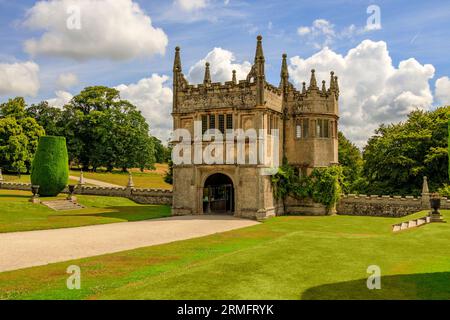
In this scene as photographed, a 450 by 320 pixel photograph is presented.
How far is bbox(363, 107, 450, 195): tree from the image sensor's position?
4088 cm

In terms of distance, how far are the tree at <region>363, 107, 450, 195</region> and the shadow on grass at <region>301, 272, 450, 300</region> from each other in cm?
3210

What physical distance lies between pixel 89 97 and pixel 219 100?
157ft

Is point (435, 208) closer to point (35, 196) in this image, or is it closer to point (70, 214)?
point (70, 214)

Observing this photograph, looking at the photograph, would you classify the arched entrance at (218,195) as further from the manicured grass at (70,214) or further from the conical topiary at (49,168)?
the conical topiary at (49,168)

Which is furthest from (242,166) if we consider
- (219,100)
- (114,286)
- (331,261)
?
(114,286)

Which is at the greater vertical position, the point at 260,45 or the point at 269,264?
the point at 260,45

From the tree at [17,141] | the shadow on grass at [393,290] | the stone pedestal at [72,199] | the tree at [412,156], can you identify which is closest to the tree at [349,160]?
the tree at [412,156]

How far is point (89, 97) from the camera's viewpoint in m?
74.4

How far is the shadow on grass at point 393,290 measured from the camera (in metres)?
9.72

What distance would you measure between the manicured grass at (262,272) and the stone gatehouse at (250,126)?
43.3 ft

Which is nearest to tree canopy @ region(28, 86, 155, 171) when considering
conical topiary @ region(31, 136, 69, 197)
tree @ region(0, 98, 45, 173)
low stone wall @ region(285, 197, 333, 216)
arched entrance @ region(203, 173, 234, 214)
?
tree @ region(0, 98, 45, 173)

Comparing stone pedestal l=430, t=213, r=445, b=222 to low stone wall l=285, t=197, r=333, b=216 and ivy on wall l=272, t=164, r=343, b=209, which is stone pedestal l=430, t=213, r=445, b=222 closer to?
ivy on wall l=272, t=164, r=343, b=209

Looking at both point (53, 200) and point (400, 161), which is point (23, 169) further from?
point (400, 161)

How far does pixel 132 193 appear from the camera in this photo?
147 ft
